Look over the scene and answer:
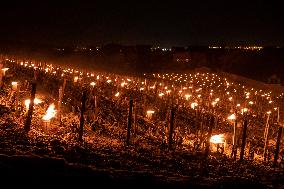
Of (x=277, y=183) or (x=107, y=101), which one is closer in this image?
(x=277, y=183)

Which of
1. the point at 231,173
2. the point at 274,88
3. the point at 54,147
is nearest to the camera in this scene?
the point at 54,147

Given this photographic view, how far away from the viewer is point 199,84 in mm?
39156

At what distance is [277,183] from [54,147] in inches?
Answer: 235

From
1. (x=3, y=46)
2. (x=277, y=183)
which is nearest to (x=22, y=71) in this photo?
(x=277, y=183)

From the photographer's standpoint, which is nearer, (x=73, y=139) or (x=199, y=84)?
(x=73, y=139)

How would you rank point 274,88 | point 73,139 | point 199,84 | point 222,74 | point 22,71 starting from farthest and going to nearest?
point 222,74
point 274,88
point 199,84
point 22,71
point 73,139

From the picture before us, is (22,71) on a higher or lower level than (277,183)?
higher

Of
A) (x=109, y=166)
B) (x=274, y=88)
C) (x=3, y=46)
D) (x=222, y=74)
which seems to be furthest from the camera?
(x=3, y=46)

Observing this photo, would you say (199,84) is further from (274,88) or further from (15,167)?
(15,167)

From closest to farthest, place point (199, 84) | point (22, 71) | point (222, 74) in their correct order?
1. point (22, 71)
2. point (199, 84)
3. point (222, 74)

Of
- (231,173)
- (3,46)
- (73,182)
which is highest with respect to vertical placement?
(3,46)

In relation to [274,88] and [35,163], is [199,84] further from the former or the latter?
[35,163]

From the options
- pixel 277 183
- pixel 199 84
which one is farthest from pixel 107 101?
pixel 199 84

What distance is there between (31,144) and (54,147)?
2.10ft
